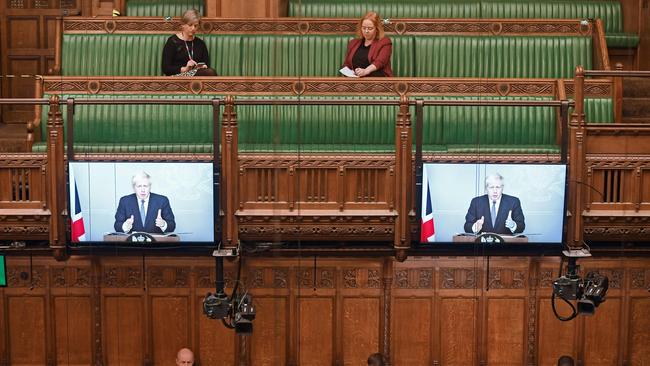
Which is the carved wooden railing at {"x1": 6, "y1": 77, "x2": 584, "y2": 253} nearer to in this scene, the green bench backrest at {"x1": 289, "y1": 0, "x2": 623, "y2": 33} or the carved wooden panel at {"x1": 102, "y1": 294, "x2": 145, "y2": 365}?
the carved wooden panel at {"x1": 102, "y1": 294, "x2": 145, "y2": 365}

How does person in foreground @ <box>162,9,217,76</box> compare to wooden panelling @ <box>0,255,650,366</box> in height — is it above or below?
above

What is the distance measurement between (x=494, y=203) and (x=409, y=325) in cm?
138

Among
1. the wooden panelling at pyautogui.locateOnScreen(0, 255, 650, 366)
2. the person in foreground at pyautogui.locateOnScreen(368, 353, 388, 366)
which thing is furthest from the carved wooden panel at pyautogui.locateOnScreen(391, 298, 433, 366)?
the person in foreground at pyautogui.locateOnScreen(368, 353, 388, 366)

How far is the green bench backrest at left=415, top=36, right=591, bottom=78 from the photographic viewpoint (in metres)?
10.5

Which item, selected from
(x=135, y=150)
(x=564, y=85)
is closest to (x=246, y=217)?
(x=135, y=150)

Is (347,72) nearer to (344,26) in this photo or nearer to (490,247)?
(344,26)

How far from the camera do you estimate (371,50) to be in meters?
9.94

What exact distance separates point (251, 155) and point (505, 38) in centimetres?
279

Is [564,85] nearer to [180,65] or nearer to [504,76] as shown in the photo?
[504,76]

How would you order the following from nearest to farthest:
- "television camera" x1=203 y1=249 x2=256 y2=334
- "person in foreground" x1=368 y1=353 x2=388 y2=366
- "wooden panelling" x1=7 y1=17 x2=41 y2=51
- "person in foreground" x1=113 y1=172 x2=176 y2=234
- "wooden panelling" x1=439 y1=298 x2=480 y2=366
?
1. "television camera" x1=203 y1=249 x2=256 y2=334
2. "person in foreground" x1=113 y1=172 x2=176 y2=234
3. "person in foreground" x1=368 y1=353 x2=388 y2=366
4. "wooden panelling" x1=439 y1=298 x2=480 y2=366
5. "wooden panelling" x1=7 y1=17 x2=41 y2=51

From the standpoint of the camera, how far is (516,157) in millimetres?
8953

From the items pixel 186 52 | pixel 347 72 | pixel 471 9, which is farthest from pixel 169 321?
pixel 471 9

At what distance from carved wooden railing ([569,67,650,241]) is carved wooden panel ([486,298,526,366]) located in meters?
0.96

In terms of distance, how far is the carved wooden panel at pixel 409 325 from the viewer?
32.1ft
